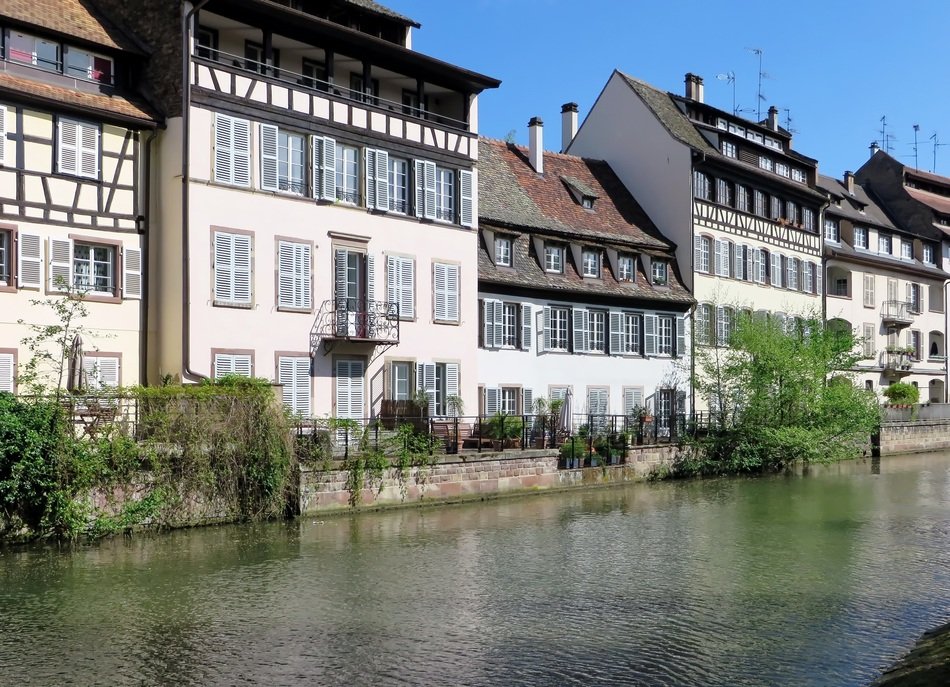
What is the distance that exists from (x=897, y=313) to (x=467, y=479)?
107 ft

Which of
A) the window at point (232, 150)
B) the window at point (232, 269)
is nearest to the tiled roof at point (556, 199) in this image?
the window at point (232, 150)

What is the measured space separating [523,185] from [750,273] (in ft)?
34.8

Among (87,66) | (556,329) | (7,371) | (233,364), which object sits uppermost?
(87,66)

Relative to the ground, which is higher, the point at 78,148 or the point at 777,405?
the point at 78,148

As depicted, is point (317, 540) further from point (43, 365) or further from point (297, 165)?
point (297, 165)

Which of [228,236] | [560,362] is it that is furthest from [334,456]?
[560,362]

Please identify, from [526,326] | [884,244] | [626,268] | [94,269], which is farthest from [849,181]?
[94,269]

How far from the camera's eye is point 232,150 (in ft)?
79.2

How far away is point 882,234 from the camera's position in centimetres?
5216

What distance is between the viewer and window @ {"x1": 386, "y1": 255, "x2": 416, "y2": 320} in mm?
27609

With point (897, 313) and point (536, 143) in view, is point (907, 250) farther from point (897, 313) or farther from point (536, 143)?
point (536, 143)

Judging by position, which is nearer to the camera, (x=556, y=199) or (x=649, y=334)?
(x=556, y=199)

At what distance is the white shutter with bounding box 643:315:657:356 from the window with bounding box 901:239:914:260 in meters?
21.7

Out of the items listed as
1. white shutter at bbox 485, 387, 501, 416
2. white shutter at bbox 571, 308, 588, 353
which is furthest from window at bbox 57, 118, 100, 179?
white shutter at bbox 571, 308, 588, 353
